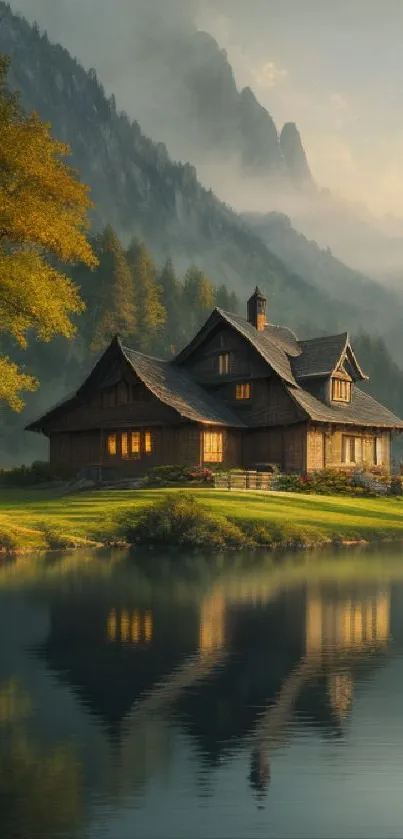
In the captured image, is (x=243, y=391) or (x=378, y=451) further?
(x=378, y=451)

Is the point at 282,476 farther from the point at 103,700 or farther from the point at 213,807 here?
the point at 213,807

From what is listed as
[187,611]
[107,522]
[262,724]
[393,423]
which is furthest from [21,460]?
[262,724]

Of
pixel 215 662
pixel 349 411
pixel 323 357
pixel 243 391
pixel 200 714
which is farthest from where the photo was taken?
pixel 323 357

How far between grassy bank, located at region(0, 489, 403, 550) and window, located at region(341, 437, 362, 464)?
1532cm

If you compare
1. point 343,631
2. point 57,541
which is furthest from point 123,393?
point 343,631

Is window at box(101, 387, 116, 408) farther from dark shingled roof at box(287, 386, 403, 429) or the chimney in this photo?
the chimney

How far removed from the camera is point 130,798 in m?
8.71

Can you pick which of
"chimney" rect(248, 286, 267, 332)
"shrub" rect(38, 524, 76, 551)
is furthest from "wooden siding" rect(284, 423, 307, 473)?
"shrub" rect(38, 524, 76, 551)

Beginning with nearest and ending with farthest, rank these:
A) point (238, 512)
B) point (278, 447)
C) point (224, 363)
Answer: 1. point (238, 512)
2. point (278, 447)
3. point (224, 363)

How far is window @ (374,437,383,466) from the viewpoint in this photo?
2753 inches

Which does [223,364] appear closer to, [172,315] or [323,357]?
[323,357]

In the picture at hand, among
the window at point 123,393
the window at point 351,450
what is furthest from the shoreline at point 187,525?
the window at point 351,450

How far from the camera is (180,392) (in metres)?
62.1

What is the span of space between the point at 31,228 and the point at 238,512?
14.7m
